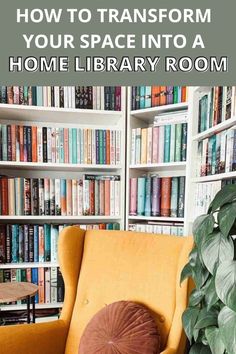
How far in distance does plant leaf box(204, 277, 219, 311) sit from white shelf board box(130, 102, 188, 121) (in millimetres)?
1020

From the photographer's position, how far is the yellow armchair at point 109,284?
3.18ft

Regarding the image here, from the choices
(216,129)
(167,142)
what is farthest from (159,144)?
(216,129)

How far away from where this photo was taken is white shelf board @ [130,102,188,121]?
5.06 ft

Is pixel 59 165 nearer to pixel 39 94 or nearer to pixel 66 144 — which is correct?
pixel 66 144

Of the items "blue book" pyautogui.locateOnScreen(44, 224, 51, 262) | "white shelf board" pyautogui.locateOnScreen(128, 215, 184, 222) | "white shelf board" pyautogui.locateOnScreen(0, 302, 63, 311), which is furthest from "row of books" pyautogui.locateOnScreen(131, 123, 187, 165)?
"white shelf board" pyautogui.locateOnScreen(0, 302, 63, 311)

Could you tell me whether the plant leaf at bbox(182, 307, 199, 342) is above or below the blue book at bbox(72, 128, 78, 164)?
below

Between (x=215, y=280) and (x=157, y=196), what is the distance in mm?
941

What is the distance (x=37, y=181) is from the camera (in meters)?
1.64

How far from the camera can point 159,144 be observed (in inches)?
63.1

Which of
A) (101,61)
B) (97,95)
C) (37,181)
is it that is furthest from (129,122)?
(37,181)

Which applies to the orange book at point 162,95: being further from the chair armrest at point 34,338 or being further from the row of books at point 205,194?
the chair armrest at point 34,338

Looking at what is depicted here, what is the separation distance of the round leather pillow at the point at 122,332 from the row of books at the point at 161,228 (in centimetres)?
63

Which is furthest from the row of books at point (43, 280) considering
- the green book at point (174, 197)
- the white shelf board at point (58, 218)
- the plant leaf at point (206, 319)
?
the plant leaf at point (206, 319)

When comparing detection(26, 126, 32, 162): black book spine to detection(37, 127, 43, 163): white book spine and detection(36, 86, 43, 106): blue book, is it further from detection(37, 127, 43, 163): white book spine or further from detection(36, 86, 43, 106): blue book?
detection(36, 86, 43, 106): blue book
